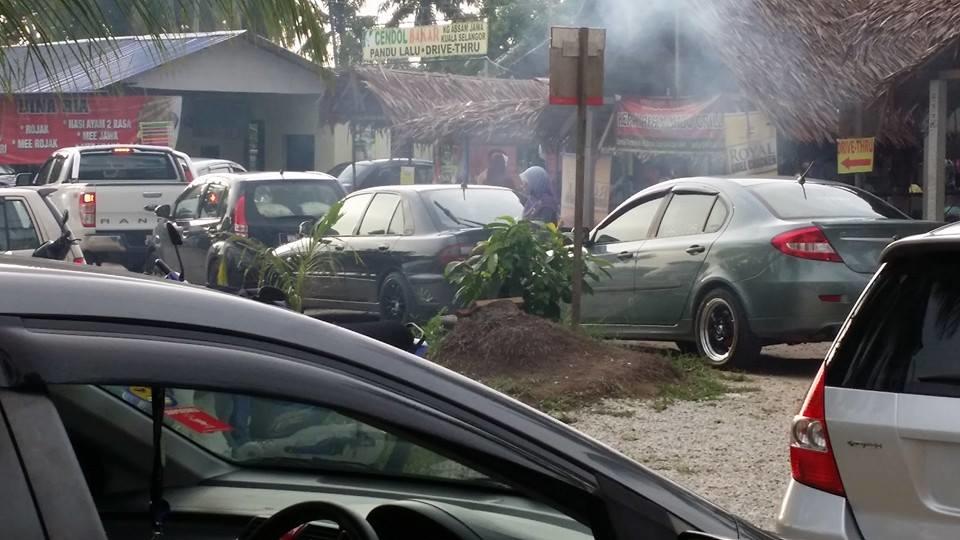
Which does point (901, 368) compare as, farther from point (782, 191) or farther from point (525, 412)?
point (782, 191)

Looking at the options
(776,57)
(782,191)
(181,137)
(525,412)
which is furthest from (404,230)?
(181,137)

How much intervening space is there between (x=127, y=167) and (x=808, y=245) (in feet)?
41.8

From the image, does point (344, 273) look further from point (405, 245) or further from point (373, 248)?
point (405, 245)

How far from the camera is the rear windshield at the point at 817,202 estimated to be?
10.6m

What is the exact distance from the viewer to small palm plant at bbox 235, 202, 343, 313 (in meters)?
10.6

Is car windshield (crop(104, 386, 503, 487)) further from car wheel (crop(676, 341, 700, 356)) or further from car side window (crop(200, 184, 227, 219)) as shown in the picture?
car side window (crop(200, 184, 227, 219))

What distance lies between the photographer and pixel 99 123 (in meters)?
28.0

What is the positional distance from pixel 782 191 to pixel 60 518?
9541mm

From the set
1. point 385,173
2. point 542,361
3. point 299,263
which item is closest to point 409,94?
point 385,173

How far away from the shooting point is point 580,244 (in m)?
10.5

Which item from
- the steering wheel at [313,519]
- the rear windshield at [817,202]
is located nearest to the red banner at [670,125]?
the rear windshield at [817,202]

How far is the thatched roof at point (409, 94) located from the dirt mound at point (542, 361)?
12954 millimetres

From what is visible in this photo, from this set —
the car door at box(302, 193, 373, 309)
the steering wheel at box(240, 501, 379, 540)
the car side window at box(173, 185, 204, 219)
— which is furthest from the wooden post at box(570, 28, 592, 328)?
the car side window at box(173, 185, 204, 219)

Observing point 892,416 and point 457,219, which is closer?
point 892,416
